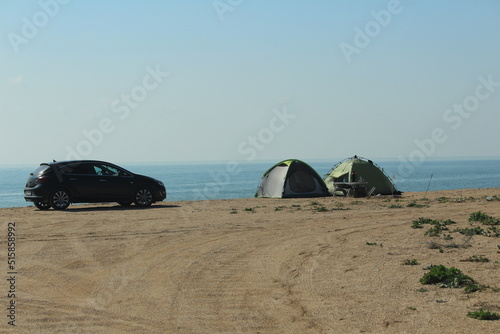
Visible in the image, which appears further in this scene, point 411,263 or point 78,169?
point 78,169

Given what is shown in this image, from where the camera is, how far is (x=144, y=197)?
2444cm

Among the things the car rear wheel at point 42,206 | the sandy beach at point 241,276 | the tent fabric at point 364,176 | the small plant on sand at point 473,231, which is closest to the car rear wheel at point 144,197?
the car rear wheel at point 42,206

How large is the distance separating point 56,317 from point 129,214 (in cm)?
1382

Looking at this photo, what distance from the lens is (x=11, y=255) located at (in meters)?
12.3

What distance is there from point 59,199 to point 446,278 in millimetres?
16837

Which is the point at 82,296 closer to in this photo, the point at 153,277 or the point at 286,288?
the point at 153,277

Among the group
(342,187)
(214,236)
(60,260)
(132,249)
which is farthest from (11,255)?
(342,187)

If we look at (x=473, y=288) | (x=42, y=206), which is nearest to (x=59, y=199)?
(x=42, y=206)

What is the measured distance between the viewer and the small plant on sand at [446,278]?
30.0ft

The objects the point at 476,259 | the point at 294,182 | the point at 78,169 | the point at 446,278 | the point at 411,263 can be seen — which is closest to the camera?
the point at 446,278

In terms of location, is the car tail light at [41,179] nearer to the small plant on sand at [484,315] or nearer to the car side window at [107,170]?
the car side window at [107,170]

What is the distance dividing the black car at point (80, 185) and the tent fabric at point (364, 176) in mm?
12007

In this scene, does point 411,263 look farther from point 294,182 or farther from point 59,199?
point 294,182

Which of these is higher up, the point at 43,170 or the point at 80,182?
the point at 43,170
